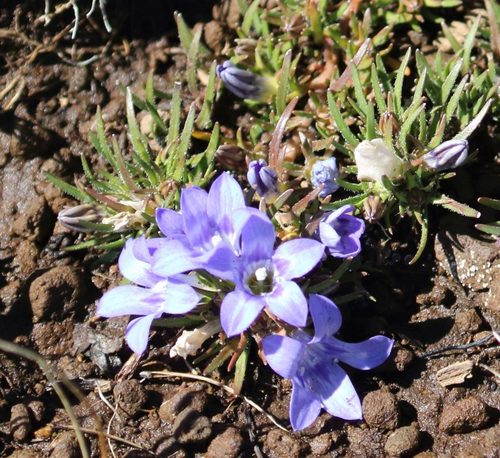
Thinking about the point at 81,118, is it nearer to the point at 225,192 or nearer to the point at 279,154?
the point at 279,154

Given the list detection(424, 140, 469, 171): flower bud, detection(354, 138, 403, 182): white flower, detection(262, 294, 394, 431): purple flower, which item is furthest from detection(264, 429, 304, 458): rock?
detection(424, 140, 469, 171): flower bud

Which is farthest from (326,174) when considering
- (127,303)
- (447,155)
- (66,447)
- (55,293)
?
(66,447)

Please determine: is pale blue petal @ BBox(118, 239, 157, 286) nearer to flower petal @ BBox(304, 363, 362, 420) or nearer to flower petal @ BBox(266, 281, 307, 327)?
flower petal @ BBox(266, 281, 307, 327)

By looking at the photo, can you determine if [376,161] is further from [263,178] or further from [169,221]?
[169,221]

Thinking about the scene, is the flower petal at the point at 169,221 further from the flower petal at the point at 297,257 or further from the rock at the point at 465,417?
the rock at the point at 465,417

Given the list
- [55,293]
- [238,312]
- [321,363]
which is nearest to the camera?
[238,312]

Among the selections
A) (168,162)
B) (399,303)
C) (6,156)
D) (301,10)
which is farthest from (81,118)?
(399,303)
